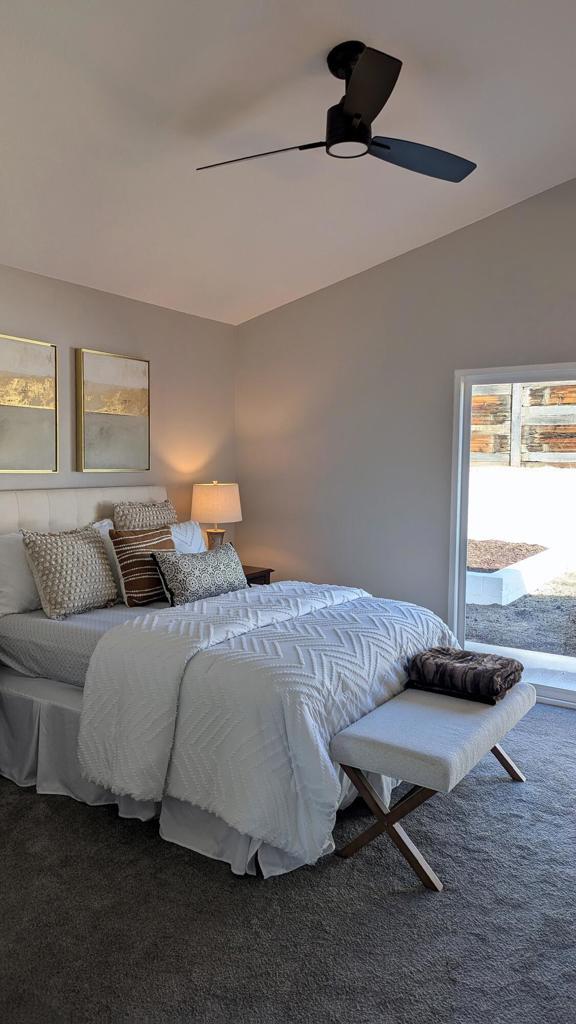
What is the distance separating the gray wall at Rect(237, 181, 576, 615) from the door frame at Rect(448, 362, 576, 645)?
5 cm

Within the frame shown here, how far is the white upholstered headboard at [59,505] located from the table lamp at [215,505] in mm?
484

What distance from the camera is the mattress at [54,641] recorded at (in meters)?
3.13

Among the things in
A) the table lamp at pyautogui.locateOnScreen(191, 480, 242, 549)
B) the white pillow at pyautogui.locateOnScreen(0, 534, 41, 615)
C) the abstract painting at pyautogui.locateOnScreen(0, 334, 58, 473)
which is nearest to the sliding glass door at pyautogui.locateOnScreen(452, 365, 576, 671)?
the table lamp at pyautogui.locateOnScreen(191, 480, 242, 549)

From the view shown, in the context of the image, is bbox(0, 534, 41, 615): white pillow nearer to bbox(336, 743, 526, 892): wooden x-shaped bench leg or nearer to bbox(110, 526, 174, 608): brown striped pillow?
bbox(110, 526, 174, 608): brown striped pillow

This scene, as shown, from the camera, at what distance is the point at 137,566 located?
146 inches

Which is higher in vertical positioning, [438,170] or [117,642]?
[438,170]

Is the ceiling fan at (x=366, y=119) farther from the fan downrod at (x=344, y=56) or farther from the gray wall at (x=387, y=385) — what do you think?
the gray wall at (x=387, y=385)

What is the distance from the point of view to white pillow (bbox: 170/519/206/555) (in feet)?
14.0

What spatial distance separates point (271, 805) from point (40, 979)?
809mm

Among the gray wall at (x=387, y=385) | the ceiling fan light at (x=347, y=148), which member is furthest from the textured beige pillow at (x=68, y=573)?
the ceiling fan light at (x=347, y=148)

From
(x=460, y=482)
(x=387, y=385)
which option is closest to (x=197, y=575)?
(x=460, y=482)

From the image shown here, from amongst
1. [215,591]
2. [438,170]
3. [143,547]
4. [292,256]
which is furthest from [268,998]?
[292,256]

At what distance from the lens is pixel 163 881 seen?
97.3 inches

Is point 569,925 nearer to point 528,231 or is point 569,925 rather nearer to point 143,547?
point 143,547
